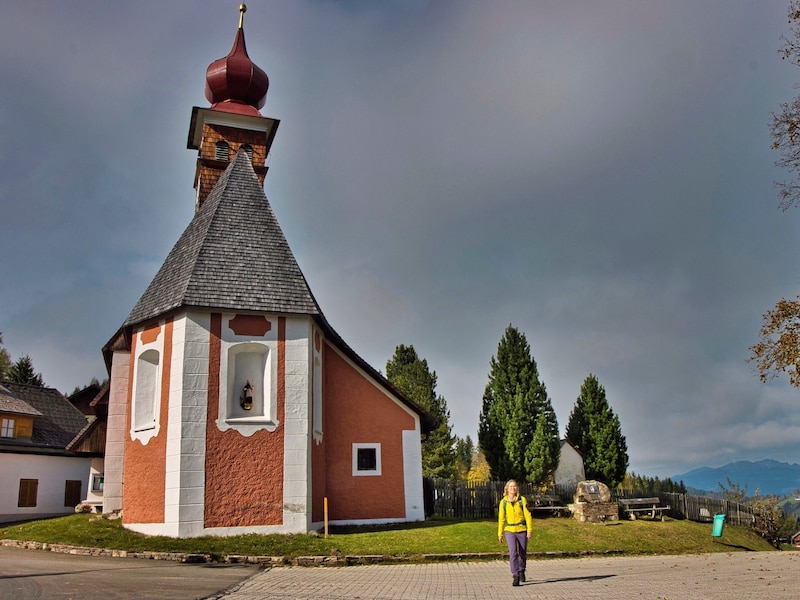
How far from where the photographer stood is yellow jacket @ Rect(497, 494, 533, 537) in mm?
11609

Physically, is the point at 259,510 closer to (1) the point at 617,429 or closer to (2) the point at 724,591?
(2) the point at 724,591

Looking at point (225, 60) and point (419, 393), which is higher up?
point (225, 60)

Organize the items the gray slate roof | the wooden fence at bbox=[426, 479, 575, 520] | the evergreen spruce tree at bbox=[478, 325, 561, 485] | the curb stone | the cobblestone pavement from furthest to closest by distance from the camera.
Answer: the evergreen spruce tree at bbox=[478, 325, 561, 485], the wooden fence at bbox=[426, 479, 575, 520], the gray slate roof, the curb stone, the cobblestone pavement

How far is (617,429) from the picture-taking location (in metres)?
38.9

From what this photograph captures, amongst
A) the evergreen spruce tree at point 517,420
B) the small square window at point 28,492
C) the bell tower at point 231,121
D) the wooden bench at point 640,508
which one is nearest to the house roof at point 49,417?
the small square window at point 28,492

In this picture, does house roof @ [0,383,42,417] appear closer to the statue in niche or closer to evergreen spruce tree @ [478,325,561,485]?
the statue in niche

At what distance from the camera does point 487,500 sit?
27.4 meters

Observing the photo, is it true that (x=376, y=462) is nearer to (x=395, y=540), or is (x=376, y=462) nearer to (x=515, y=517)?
(x=395, y=540)

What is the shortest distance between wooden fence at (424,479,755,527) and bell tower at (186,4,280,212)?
1456 cm

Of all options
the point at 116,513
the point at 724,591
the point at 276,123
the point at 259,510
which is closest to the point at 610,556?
the point at 724,591

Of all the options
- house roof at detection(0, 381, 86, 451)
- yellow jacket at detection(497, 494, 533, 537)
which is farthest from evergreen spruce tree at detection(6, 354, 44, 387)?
yellow jacket at detection(497, 494, 533, 537)

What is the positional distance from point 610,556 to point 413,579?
756 centimetres

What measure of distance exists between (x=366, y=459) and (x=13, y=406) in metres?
19.7

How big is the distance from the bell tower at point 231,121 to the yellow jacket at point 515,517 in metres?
18.6
